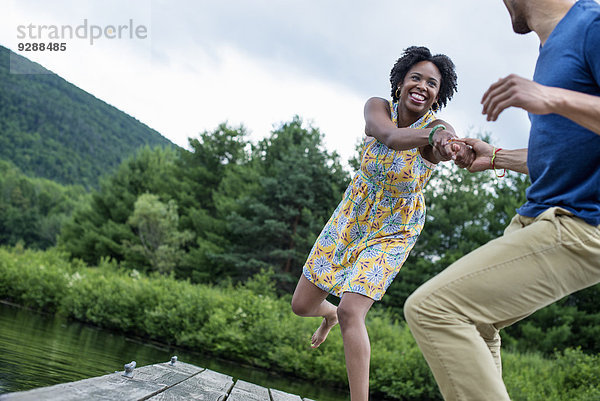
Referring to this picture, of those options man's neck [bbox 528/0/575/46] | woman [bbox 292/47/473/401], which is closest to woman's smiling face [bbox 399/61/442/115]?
woman [bbox 292/47/473/401]

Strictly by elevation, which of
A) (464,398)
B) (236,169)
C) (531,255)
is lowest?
(464,398)

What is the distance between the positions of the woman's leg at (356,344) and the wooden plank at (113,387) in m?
0.94

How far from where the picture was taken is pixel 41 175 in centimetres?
6794

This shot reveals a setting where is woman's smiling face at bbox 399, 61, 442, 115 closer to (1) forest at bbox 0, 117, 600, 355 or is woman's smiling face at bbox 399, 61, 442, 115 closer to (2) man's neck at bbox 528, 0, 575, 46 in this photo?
(2) man's neck at bbox 528, 0, 575, 46

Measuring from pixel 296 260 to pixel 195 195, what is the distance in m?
10.9

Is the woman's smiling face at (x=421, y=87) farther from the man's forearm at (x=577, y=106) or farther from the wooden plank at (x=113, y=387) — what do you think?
the wooden plank at (x=113, y=387)

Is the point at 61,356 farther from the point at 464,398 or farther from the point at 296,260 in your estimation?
the point at 296,260

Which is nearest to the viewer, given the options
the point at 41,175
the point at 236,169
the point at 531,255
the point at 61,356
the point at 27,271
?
the point at 531,255

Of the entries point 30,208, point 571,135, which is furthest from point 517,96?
point 30,208

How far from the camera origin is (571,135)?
1.77 m

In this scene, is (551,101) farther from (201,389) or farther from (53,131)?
(53,131)

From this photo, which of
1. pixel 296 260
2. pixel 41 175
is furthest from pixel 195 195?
pixel 41 175

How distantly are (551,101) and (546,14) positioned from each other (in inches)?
23.2

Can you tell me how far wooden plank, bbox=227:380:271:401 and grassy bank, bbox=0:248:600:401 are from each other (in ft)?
25.6
